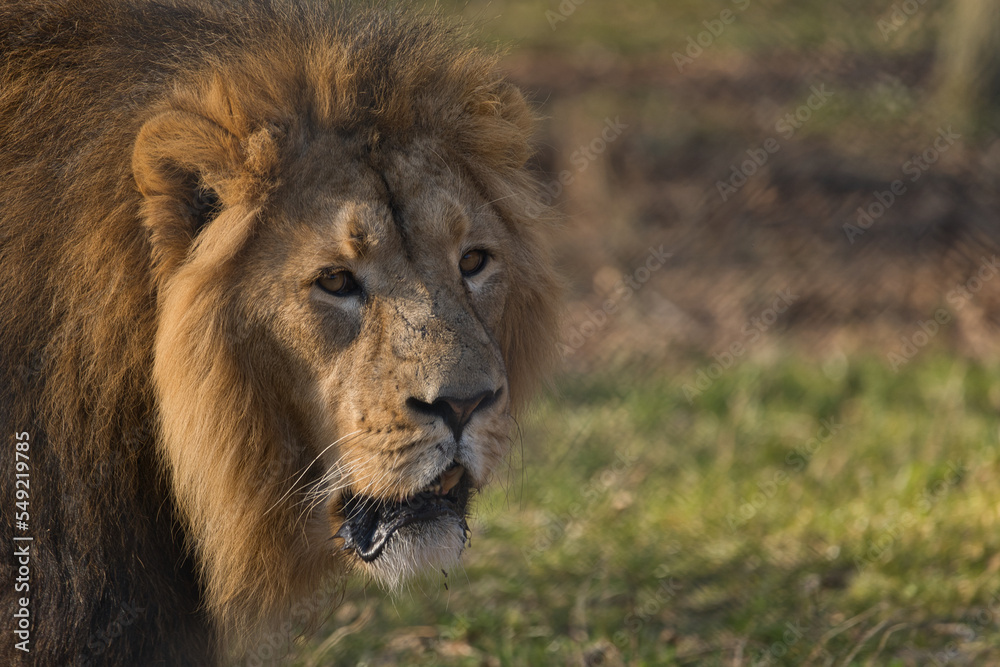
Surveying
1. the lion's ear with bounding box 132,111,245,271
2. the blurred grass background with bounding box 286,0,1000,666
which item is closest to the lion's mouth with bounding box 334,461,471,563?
the blurred grass background with bounding box 286,0,1000,666

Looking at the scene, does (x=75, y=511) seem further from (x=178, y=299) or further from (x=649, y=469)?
(x=649, y=469)

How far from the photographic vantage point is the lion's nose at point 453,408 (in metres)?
2.57

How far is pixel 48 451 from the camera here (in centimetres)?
261

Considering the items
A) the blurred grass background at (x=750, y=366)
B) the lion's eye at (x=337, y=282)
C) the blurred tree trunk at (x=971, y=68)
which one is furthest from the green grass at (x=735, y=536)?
the blurred tree trunk at (x=971, y=68)

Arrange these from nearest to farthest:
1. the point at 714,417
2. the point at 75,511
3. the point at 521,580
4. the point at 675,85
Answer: the point at 75,511
the point at 521,580
the point at 714,417
the point at 675,85

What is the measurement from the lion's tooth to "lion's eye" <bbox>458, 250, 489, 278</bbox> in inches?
22.0

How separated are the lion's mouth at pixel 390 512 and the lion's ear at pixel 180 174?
2.71 ft

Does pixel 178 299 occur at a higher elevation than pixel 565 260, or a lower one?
higher

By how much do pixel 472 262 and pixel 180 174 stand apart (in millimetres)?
817

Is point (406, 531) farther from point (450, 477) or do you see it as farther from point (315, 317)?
point (315, 317)

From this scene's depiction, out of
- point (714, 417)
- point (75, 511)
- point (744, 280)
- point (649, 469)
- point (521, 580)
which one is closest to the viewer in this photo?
point (75, 511)

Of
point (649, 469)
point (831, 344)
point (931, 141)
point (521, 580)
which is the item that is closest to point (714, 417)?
point (649, 469)

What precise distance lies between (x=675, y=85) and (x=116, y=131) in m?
8.48

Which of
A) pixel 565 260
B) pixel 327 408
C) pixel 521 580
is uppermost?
pixel 327 408
